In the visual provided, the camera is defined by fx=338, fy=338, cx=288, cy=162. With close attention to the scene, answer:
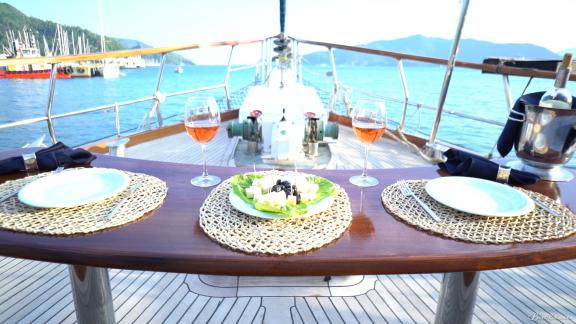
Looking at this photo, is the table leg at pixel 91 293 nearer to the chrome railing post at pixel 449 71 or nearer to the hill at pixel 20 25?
the chrome railing post at pixel 449 71

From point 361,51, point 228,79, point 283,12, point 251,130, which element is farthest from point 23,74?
point 361,51

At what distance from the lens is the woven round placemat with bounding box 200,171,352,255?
0.48 metres

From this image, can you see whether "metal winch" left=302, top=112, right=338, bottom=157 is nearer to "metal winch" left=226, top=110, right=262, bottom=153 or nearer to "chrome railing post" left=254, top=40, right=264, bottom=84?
"metal winch" left=226, top=110, right=262, bottom=153

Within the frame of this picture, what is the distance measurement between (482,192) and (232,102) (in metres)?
3.78

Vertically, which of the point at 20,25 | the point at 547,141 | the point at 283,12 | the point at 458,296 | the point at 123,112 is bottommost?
the point at 123,112

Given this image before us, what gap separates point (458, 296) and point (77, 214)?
79 cm

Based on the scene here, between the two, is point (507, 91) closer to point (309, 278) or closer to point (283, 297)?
point (309, 278)

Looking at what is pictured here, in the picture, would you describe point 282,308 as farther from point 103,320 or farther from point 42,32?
point 42,32

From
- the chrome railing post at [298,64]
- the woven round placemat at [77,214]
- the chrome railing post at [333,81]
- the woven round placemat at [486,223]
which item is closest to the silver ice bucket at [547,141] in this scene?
the woven round placemat at [486,223]

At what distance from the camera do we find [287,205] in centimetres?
55

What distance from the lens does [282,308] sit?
4.21 ft

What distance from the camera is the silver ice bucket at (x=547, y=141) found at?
0.73 meters

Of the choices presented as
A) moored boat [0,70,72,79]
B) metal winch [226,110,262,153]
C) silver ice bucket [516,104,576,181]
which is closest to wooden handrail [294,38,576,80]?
silver ice bucket [516,104,576,181]

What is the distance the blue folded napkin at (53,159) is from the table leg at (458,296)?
90 cm
